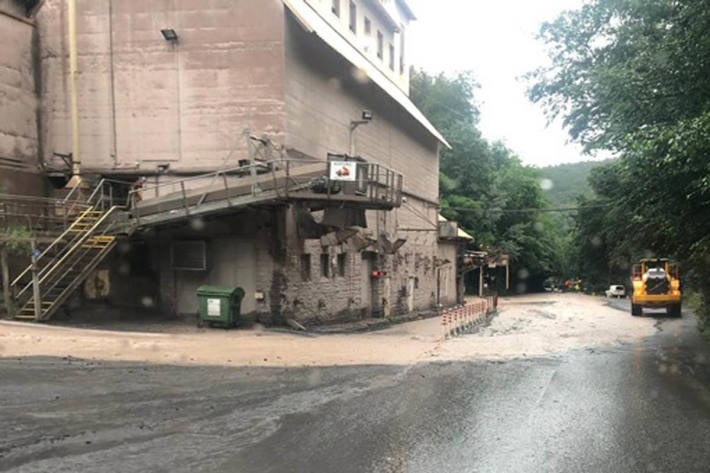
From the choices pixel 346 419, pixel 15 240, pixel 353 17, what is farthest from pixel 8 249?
pixel 353 17

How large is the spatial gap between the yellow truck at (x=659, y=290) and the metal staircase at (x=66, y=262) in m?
25.1

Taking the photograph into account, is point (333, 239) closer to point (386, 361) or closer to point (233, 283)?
point (233, 283)

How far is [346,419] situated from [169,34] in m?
15.0

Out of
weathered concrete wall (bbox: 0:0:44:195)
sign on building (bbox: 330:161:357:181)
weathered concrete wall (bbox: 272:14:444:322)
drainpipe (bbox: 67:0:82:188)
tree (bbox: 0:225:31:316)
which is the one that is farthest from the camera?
weathered concrete wall (bbox: 272:14:444:322)

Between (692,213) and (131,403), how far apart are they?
41.8ft

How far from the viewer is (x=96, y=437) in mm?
6473

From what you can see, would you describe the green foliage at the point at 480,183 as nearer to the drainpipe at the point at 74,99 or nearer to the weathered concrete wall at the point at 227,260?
the weathered concrete wall at the point at 227,260

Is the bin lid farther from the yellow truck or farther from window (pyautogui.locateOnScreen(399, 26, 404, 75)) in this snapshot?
window (pyautogui.locateOnScreen(399, 26, 404, 75))

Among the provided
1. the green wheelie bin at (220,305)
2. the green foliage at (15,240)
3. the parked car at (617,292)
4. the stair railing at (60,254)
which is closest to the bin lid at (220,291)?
the green wheelie bin at (220,305)

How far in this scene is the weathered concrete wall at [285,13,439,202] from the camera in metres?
19.3

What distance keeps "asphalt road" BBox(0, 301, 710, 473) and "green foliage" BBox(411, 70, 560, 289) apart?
149ft

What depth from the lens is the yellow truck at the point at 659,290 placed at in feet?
99.4

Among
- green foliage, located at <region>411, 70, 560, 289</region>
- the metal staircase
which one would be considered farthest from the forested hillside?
the metal staircase

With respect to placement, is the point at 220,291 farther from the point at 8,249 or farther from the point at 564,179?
the point at 564,179
